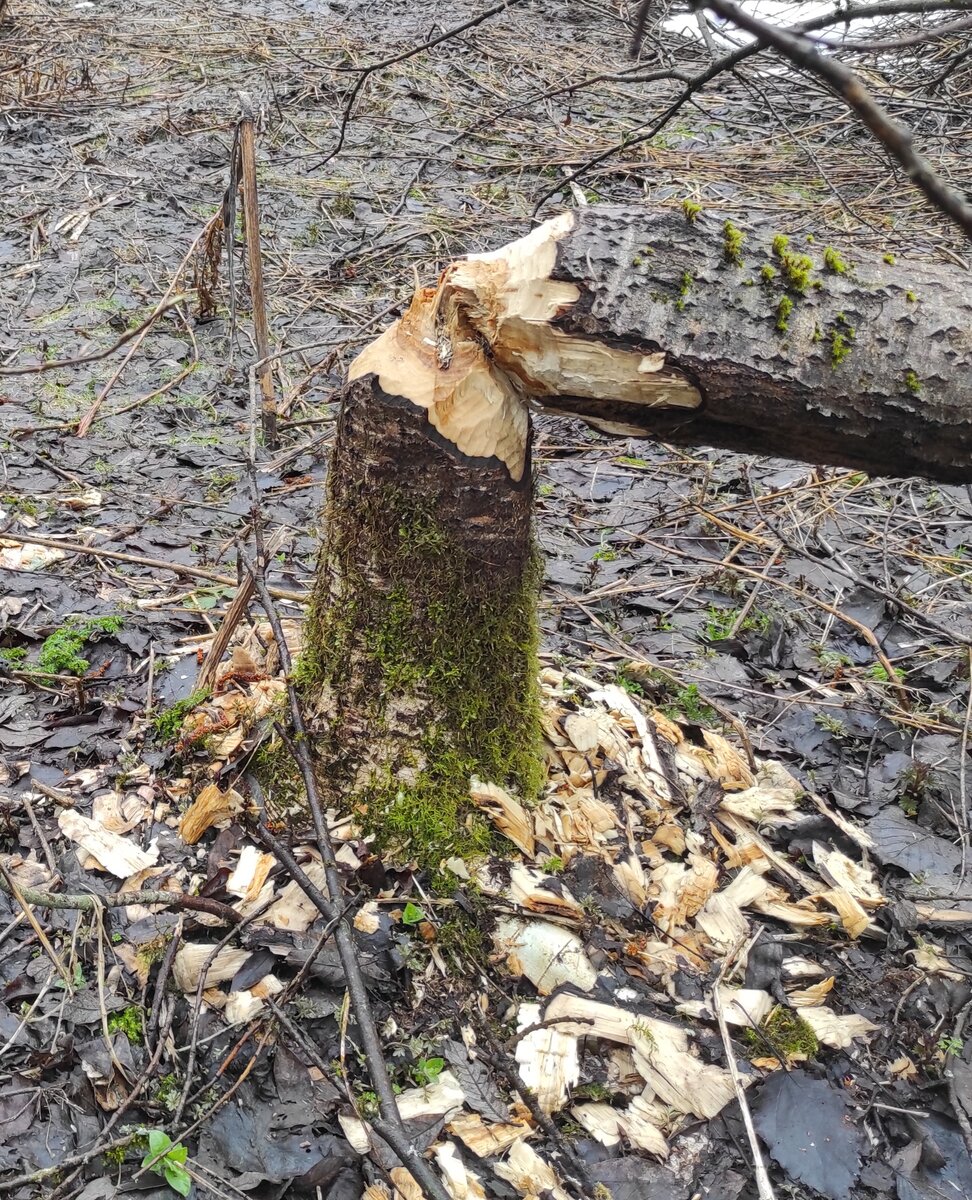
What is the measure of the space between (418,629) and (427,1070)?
88 cm

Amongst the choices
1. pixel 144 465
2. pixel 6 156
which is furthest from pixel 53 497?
pixel 6 156

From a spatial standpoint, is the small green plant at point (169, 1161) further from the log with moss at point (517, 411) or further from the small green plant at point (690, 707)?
the small green plant at point (690, 707)

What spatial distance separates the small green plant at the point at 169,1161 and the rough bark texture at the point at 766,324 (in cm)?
154

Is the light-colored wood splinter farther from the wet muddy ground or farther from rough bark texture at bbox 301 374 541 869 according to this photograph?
the wet muddy ground

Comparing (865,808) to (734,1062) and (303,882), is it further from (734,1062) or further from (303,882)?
(303,882)

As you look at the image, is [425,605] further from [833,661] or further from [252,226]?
[252,226]

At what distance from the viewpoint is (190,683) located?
106 inches

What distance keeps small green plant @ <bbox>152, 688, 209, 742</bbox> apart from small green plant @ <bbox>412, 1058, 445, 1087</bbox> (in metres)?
1.04

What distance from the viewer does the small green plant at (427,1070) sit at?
68.2 inches

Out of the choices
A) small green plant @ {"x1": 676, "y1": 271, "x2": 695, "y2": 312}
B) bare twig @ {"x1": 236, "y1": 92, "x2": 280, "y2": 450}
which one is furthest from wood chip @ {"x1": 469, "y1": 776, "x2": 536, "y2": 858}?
bare twig @ {"x1": 236, "y1": 92, "x2": 280, "y2": 450}

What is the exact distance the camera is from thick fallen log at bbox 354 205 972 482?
63.8 inches

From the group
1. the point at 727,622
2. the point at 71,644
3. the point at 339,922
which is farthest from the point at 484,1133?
the point at 727,622

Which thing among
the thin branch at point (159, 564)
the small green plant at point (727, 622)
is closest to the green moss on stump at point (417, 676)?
the thin branch at point (159, 564)

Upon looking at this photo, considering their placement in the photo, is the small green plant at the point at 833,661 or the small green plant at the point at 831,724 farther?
the small green plant at the point at 833,661
